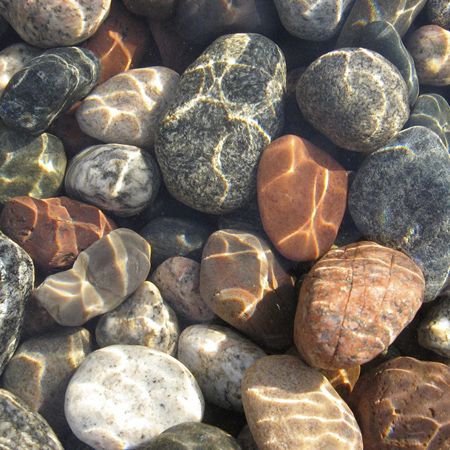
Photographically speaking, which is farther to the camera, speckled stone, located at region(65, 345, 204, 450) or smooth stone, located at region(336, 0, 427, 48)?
smooth stone, located at region(336, 0, 427, 48)

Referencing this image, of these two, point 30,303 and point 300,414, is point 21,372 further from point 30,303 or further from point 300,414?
point 300,414

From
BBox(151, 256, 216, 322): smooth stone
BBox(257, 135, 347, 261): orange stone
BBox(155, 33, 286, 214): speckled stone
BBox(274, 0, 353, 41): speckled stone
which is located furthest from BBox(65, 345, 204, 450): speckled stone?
BBox(274, 0, 353, 41): speckled stone

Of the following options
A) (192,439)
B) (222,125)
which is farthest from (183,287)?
(222,125)

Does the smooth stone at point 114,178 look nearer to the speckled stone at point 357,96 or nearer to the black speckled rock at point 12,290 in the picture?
the black speckled rock at point 12,290

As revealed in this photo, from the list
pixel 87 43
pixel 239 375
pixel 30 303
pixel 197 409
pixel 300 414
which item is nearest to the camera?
pixel 300 414

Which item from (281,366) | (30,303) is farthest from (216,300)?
(30,303)

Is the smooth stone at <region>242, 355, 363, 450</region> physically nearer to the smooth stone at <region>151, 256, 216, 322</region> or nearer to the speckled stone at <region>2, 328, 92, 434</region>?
the smooth stone at <region>151, 256, 216, 322</region>
